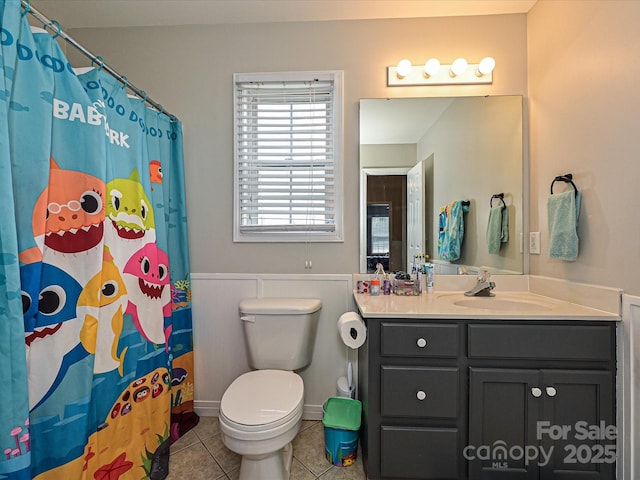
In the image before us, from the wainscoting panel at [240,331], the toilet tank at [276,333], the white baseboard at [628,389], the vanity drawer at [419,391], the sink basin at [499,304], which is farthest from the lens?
the wainscoting panel at [240,331]

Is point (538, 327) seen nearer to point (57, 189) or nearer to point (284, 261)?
point (284, 261)

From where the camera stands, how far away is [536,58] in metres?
1.68

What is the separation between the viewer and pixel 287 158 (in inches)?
73.3

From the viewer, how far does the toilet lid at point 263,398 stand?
1169mm

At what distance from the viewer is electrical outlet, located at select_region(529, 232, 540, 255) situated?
5.48 ft

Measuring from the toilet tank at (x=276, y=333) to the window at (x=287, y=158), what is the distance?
46cm

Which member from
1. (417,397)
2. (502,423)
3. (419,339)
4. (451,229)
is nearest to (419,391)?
(417,397)

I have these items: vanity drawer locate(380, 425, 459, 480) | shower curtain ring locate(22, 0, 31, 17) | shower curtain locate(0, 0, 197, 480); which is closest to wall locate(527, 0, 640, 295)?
vanity drawer locate(380, 425, 459, 480)

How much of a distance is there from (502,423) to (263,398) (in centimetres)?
105

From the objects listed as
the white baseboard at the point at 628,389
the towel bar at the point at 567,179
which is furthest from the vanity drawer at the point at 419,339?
the towel bar at the point at 567,179

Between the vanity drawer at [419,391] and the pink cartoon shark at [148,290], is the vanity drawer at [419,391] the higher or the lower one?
the lower one

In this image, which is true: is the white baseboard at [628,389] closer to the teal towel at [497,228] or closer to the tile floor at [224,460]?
the teal towel at [497,228]

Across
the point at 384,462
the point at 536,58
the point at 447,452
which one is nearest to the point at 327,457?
the point at 384,462

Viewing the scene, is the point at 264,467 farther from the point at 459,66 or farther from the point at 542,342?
the point at 459,66
